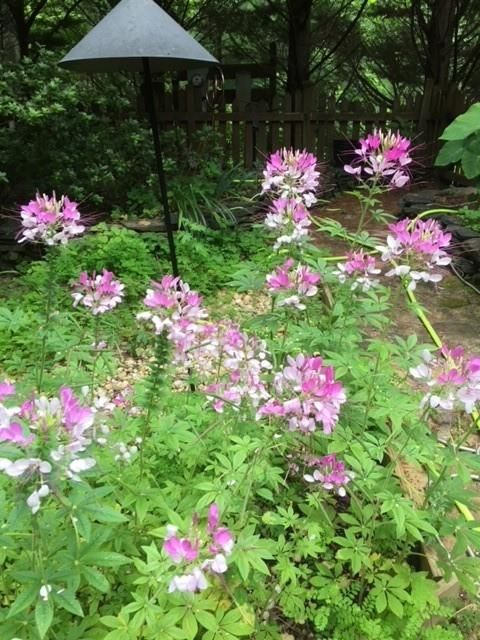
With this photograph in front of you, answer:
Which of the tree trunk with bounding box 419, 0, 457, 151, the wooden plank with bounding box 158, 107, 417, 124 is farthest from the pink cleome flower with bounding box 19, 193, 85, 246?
the tree trunk with bounding box 419, 0, 457, 151

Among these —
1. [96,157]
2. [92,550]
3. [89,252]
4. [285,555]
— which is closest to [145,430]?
[92,550]

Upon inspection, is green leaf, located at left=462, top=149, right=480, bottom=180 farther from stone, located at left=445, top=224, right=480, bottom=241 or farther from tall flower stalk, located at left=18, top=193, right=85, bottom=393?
tall flower stalk, located at left=18, top=193, right=85, bottom=393

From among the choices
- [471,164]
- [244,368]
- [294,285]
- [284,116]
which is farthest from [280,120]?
[244,368]

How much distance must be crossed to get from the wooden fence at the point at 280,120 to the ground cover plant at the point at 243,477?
4.90m

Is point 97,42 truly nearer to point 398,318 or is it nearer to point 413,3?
point 398,318

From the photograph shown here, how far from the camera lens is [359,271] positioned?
6.39ft

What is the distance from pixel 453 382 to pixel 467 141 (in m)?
3.17

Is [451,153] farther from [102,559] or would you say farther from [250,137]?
[102,559]

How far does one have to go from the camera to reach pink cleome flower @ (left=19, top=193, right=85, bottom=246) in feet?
5.61

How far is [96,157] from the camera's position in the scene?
16.4 feet

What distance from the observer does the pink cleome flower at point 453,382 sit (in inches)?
50.0

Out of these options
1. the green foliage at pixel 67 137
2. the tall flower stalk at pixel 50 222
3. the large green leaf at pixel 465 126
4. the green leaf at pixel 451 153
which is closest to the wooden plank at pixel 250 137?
the green foliage at pixel 67 137

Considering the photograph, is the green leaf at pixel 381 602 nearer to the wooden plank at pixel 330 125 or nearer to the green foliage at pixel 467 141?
the green foliage at pixel 467 141

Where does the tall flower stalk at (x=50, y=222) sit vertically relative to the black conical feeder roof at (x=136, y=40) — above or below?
below
